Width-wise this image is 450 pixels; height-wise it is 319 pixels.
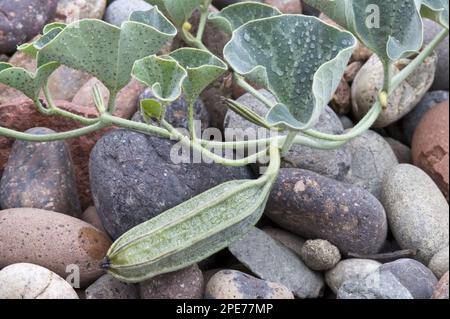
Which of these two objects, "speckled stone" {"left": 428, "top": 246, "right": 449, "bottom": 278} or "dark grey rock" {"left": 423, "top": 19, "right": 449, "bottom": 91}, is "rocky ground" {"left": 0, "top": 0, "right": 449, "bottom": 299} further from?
"dark grey rock" {"left": 423, "top": 19, "right": 449, "bottom": 91}

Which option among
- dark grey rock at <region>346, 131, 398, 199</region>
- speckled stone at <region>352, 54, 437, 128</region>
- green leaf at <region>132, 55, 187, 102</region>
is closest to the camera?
green leaf at <region>132, 55, 187, 102</region>

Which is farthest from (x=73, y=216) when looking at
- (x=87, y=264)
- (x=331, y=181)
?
(x=331, y=181)

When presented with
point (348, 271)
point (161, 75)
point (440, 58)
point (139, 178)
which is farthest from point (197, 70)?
point (440, 58)

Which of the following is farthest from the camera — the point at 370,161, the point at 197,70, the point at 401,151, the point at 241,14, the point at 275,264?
the point at 401,151

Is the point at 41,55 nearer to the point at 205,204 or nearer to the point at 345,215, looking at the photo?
the point at 205,204

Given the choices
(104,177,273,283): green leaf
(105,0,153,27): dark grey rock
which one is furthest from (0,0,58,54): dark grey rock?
(104,177,273,283): green leaf

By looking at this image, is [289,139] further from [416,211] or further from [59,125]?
[59,125]

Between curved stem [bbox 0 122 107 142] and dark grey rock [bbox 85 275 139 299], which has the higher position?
curved stem [bbox 0 122 107 142]

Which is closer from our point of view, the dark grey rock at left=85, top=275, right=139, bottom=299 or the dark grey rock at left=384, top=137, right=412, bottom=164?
the dark grey rock at left=85, top=275, right=139, bottom=299
